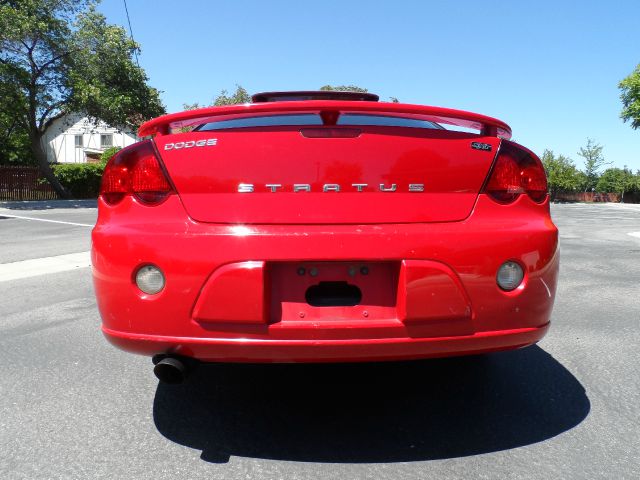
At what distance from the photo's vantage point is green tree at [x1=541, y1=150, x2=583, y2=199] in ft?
215

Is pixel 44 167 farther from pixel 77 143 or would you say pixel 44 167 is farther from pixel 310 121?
pixel 77 143

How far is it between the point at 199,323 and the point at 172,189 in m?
0.54

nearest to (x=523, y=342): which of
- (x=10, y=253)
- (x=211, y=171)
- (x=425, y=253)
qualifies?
(x=425, y=253)

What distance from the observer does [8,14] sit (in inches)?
782

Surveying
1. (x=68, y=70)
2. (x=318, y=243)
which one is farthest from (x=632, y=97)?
(x=318, y=243)

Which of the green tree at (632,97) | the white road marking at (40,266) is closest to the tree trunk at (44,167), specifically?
the white road marking at (40,266)

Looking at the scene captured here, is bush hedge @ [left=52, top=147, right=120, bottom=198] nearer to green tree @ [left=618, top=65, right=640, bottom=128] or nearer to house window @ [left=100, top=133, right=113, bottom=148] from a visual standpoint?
house window @ [left=100, top=133, right=113, bottom=148]

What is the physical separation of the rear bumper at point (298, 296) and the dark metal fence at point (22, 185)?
26186 millimetres

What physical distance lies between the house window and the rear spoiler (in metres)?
54.7

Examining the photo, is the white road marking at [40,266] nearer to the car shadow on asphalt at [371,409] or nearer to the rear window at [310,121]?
the car shadow on asphalt at [371,409]

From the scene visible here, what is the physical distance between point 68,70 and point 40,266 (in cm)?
1932

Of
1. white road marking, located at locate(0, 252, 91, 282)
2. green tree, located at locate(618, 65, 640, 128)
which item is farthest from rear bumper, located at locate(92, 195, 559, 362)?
green tree, located at locate(618, 65, 640, 128)

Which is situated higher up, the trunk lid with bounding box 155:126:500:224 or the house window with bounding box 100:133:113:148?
the house window with bounding box 100:133:113:148

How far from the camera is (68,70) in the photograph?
22594 mm
